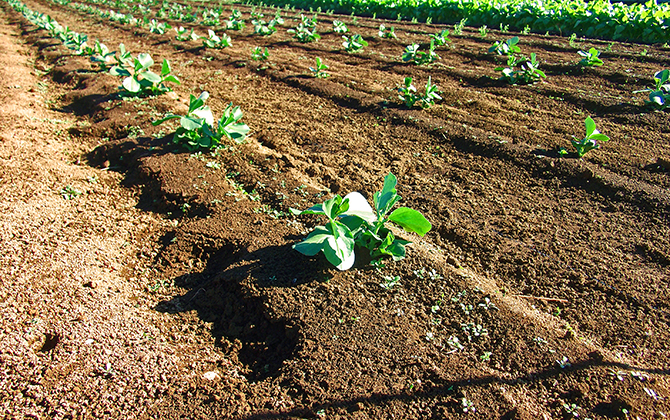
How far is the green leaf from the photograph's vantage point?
2.29m

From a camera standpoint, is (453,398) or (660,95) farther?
(660,95)

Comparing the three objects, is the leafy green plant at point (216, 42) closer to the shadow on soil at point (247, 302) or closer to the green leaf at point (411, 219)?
the shadow on soil at point (247, 302)

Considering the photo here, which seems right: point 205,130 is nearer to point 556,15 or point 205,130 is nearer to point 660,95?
point 660,95

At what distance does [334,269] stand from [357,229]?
0.86 feet

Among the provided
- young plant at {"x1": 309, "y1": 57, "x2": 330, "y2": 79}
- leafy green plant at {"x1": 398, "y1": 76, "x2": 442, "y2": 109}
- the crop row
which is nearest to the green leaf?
leafy green plant at {"x1": 398, "y1": 76, "x2": 442, "y2": 109}

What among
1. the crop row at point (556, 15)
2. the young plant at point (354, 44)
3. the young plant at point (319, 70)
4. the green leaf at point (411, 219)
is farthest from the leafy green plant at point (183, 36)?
the green leaf at point (411, 219)

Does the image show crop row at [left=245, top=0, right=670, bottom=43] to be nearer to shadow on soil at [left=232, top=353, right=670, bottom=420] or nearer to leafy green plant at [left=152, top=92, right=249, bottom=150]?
leafy green plant at [left=152, top=92, right=249, bottom=150]

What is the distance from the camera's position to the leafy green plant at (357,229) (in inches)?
85.4

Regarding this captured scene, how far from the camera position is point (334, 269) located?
234cm

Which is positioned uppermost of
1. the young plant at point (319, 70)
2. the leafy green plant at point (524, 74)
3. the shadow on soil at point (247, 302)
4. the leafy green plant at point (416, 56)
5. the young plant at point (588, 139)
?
the leafy green plant at point (416, 56)

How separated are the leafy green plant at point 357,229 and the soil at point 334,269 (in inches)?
5.1

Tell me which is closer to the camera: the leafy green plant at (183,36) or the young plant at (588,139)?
the young plant at (588,139)

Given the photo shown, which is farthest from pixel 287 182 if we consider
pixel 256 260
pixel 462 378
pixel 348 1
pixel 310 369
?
pixel 348 1

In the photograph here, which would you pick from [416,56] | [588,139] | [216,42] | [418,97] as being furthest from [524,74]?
[216,42]
